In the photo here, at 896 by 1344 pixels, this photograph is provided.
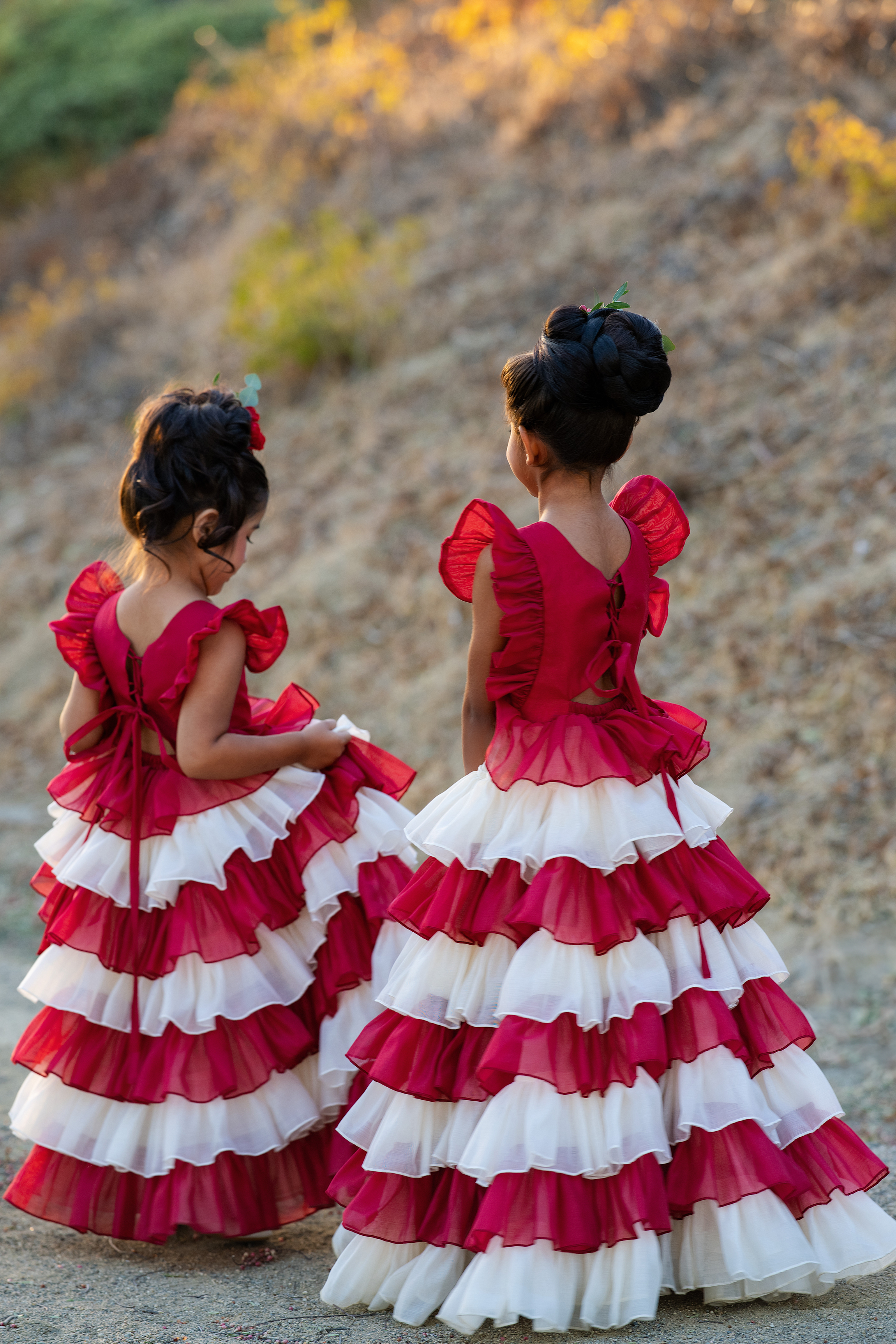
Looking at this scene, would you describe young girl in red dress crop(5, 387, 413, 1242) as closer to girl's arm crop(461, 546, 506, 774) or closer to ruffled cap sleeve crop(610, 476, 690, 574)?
girl's arm crop(461, 546, 506, 774)

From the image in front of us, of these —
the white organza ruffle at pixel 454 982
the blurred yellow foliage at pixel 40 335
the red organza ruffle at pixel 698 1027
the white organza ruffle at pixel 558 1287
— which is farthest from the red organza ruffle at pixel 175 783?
the blurred yellow foliage at pixel 40 335

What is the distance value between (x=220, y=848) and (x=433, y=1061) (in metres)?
0.66

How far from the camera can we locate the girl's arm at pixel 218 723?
2680mm

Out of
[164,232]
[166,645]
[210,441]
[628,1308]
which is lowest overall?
[628,1308]

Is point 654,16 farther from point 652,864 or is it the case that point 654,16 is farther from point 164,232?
point 652,864

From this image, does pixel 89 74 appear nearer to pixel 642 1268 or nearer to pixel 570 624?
pixel 570 624

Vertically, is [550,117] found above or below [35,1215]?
above

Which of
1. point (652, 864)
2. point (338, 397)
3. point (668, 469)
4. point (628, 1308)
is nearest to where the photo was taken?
point (628, 1308)

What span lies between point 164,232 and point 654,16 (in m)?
5.35

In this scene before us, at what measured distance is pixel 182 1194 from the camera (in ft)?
8.84

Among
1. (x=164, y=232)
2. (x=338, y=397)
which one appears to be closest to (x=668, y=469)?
(x=338, y=397)

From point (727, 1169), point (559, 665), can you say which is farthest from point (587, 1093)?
point (559, 665)

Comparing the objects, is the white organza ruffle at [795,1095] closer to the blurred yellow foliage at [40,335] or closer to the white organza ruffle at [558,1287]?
the white organza ruffle at [558,1287]

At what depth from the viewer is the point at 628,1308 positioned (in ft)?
7.25
